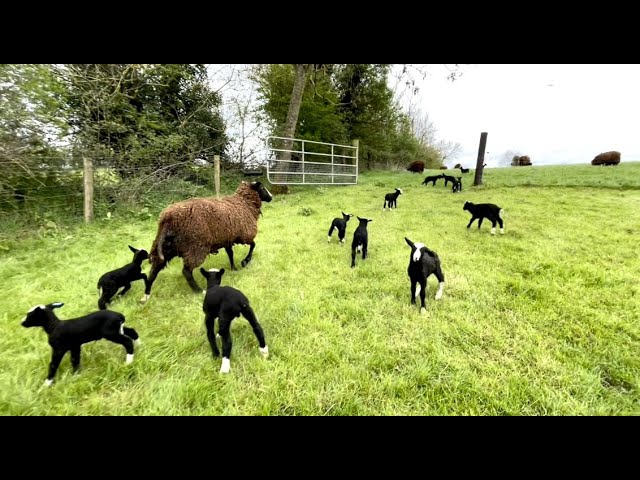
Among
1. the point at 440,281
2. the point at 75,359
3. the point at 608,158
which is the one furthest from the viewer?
the point at 608,158

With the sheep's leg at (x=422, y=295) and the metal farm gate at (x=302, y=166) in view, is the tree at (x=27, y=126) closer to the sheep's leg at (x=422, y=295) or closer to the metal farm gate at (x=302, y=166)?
the metal farm gate at (x=302, y=166)

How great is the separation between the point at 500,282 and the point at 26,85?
30.4 ft

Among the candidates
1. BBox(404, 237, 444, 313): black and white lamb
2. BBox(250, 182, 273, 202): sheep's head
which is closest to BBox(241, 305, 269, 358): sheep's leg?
BBox(404, 237, 444, 313): black and white lamb

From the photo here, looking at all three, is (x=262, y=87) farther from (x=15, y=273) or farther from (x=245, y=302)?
(x=245, y=302)

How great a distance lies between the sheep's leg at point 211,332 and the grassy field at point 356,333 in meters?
0.10

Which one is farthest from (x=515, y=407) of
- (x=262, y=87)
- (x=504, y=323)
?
(x=262, y=87)

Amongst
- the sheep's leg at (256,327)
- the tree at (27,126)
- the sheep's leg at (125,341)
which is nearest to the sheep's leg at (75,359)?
the sheep's leg at (125,341)

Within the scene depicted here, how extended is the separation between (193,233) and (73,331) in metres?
1.75

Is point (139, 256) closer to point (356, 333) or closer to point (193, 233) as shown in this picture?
point (193, 233)

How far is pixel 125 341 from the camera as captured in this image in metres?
2.23

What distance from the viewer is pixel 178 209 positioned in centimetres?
355

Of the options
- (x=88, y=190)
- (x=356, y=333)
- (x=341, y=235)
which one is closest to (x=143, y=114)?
(x=88, y=190)

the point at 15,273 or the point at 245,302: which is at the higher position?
the point at 245,302
